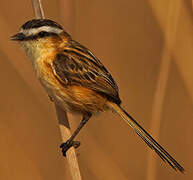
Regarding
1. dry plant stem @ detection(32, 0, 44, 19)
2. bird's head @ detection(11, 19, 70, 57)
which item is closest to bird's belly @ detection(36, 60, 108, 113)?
bird's head @ detection(11, 19, 70, 57)

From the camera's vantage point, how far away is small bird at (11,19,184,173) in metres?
2.45

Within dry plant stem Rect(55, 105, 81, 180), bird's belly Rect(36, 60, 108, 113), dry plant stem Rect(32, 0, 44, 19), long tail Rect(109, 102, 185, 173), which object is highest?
dry plant stem Rect(32, 0, 44, 19)

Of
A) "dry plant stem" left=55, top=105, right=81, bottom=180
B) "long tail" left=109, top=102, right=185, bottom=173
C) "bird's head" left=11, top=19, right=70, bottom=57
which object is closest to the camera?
"dry plant stem" left=55, top=105, right=81, bottom=180

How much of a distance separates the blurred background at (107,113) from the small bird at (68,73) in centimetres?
21

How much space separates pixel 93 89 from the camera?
2639 mm

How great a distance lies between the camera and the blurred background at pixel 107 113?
2.92m

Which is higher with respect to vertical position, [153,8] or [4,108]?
[153,8]

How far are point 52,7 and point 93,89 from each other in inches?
41.9

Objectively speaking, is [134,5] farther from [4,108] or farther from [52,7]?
[4,108]

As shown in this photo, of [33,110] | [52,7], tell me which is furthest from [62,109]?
[52,7]

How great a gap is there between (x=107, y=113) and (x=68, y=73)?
797 mm

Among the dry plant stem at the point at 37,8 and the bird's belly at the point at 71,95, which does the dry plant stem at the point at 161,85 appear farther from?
the dry plant stem at the point at 37,8

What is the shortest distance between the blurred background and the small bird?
0.70ft

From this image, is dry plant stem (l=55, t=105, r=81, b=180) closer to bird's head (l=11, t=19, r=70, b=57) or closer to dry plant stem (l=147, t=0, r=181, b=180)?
bird's head (l=11, t=19, r=70, b=57)
